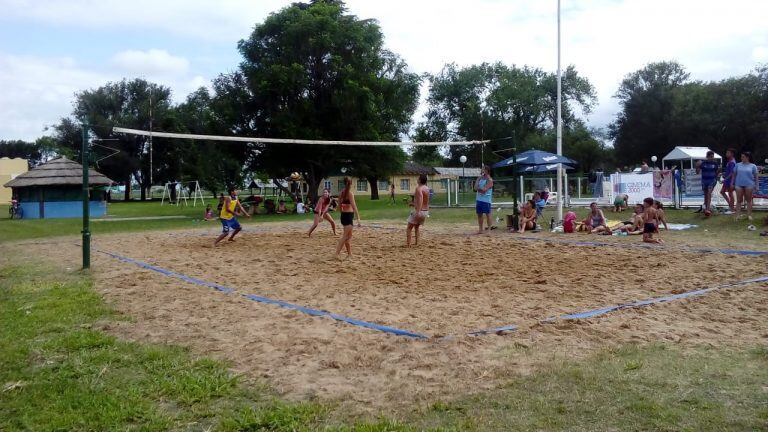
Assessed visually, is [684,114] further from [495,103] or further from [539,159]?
[539,159]

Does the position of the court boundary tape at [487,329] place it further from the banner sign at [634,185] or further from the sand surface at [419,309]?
the banner sign at [634,185]

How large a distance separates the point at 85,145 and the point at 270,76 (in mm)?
19287

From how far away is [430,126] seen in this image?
6600 centimetres

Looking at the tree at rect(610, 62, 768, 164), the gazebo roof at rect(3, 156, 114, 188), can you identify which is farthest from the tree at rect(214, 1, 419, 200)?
the tree at rect(610, 62, 768, 164)

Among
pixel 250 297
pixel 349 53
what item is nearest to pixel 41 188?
pixel 349 53

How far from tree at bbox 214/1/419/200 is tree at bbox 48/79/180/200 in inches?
1196

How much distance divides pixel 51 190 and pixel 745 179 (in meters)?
30.6

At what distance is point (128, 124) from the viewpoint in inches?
2283

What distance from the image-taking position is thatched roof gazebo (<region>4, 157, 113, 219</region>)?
29766mm

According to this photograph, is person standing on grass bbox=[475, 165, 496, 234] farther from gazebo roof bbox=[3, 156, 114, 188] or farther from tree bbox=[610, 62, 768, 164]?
tree bbox=[610, 62, 768, 164]

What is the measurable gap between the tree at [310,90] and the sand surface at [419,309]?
18.1 metres

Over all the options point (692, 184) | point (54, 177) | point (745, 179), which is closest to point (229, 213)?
point (745, 179)

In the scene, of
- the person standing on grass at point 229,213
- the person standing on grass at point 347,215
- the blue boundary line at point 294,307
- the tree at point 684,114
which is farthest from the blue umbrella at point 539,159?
the tree at point 684,114

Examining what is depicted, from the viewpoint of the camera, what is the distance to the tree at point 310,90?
2855 cm
